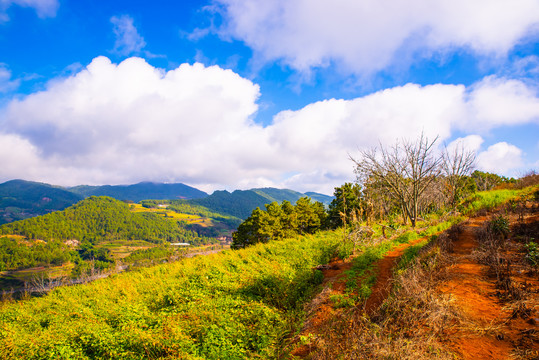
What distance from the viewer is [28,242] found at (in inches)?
5935

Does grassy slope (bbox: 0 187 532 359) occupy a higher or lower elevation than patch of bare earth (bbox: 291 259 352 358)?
lower

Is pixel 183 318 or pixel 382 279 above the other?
pixel 382 279

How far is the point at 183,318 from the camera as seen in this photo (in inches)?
251

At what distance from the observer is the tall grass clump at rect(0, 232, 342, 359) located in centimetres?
506

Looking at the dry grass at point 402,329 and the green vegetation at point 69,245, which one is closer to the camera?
the dry grass at point 402,329

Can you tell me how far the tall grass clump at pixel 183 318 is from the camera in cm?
506

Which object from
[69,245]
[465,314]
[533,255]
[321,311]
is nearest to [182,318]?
[321,311]

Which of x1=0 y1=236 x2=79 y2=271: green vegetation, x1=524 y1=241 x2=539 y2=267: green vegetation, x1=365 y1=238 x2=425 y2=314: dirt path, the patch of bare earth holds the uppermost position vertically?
x1=524 y1=241 x2=539 y2=267: green vegetation

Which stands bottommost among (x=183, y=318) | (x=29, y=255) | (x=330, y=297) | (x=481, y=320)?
(x=29, y=255)

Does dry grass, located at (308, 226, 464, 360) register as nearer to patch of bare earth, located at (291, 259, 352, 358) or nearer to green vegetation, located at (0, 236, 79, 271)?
patch of bare earth, located at (291, 259, 352, 358)

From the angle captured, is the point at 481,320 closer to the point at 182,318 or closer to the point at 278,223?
the point at 182,318

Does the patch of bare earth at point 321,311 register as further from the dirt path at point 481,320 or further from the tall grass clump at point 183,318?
the dirt path at point 481,320

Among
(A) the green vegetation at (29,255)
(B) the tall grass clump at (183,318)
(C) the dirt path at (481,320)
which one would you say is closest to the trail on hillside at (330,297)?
(B) the tall grass clump at (183,318)

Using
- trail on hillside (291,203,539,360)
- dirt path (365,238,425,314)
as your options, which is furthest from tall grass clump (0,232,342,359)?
dirt path (365,238,425,314)
